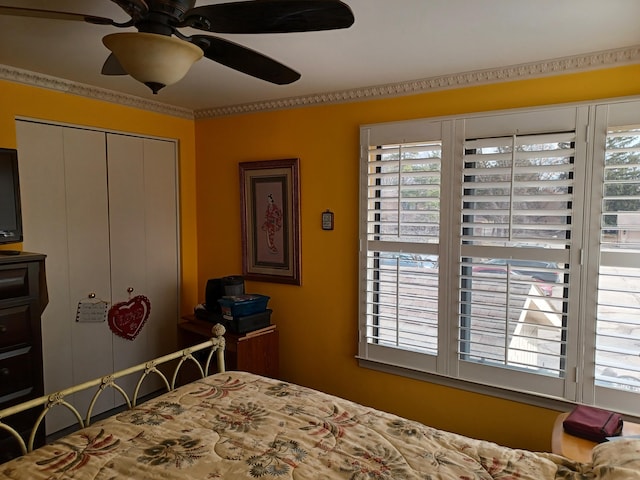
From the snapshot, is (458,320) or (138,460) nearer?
(138,460)

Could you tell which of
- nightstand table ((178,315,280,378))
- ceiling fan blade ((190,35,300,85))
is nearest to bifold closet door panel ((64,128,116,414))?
nightstand table ((178,315,280,378))

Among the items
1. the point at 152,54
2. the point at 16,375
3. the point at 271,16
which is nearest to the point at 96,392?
the point at 16,375

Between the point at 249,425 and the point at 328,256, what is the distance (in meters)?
1.58

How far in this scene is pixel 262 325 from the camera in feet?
9.98

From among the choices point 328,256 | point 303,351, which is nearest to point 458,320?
point 328,256

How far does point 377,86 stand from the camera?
9.05 feet

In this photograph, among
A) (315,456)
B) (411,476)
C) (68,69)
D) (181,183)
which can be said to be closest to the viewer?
(411,476)

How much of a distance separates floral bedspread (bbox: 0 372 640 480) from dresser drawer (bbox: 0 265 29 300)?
99cm

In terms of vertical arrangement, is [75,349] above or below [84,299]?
below

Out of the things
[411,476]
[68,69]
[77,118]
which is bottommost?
[411,476]

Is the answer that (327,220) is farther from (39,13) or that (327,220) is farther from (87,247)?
(39,13)

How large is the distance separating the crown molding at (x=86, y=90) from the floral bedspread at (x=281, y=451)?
6.72ft

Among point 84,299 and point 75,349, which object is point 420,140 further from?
point 75,349

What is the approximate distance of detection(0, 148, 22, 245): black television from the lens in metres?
2.33
